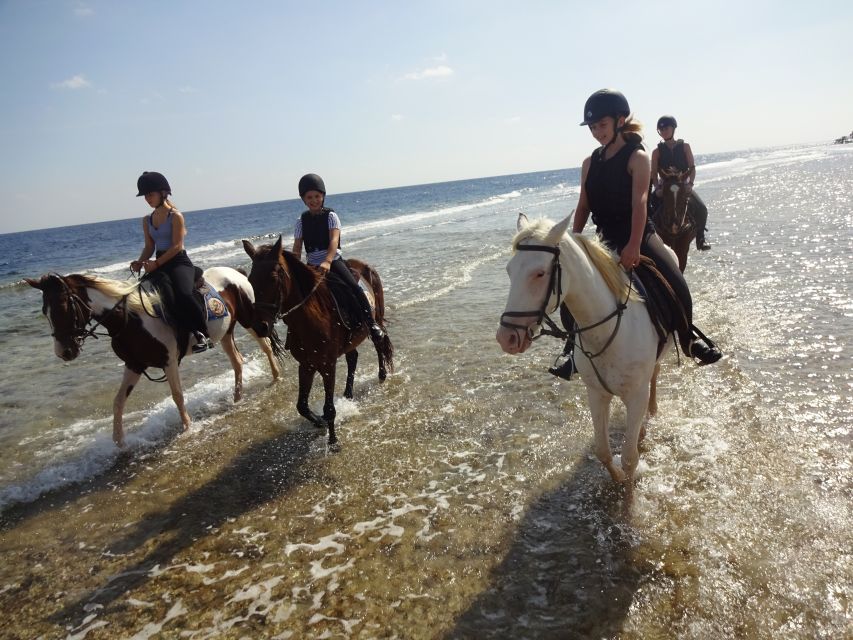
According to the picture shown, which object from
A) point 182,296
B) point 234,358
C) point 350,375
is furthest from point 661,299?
point 234,358

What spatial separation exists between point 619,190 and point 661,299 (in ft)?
3.23

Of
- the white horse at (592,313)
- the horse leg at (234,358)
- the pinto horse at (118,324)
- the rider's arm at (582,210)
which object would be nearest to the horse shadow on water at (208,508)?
the pinto horse at (118,324)

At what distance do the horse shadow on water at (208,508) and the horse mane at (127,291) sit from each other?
220cm

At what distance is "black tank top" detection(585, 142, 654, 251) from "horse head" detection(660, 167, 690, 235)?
4649 mm

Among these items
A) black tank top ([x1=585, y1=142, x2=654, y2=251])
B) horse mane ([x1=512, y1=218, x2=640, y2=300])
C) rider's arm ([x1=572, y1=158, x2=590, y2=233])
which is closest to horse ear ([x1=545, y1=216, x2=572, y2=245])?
horse mane ([x1=512, y1=218, x2=640, y2=300])

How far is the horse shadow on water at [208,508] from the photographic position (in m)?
3.88

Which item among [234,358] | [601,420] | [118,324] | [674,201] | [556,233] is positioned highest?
[674,201]

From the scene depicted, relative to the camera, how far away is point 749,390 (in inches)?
236

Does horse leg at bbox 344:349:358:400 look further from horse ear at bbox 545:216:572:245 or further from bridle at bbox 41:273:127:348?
horse ear at bbox 545:216:572:245

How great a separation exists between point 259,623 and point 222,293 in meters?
5.10

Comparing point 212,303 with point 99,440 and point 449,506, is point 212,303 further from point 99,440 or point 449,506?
point 449,506

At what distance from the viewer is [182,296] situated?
6.40 meters

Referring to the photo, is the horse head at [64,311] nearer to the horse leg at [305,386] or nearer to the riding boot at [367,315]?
the horse leg at [305,386]

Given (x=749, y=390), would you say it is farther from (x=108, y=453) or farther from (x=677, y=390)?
(x=108, y=453)
